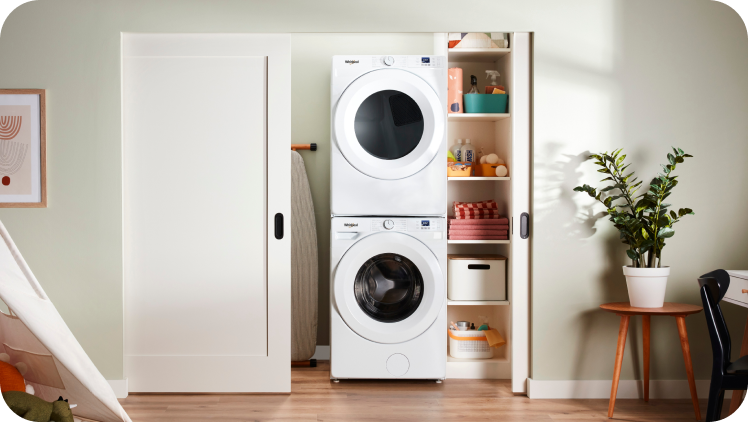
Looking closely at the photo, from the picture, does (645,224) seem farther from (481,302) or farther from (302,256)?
(302,256)

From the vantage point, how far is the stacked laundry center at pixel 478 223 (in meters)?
2.81

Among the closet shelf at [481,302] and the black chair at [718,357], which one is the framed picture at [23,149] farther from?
the black chair at [718,357]

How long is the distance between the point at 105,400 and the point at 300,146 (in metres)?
1.89

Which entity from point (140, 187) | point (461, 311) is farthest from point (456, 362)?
point (140, 187)

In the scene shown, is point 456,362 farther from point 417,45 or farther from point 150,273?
point 417,45

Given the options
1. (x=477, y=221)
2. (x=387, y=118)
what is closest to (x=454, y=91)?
(x=387, y=118)

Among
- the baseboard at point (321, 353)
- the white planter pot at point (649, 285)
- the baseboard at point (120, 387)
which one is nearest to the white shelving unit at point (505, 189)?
the white planter pot at point (649, 285)

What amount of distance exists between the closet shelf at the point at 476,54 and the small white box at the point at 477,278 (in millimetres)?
1193

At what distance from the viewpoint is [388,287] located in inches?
104

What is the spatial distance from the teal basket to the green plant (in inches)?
25.4

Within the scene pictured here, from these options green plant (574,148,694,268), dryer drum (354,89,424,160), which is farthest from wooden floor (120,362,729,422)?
dryer drum (354,89,424,160)

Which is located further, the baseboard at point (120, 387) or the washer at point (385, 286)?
the washer at point (385, 286)

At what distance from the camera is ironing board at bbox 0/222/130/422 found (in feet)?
4.84

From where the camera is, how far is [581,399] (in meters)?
2.46
